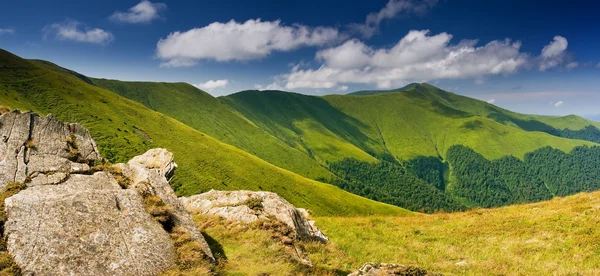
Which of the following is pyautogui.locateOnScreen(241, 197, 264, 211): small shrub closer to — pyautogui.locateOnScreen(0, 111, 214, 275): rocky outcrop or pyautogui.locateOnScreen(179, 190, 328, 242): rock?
pyautogui.locateOnScreen(179, 190, 328, 242): rock

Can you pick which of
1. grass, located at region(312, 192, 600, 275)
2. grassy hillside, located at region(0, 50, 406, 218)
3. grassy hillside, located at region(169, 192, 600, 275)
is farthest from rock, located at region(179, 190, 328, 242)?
grassy hillside, located at region(0, 50, 406, 218)

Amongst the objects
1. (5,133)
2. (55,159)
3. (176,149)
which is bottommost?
(176,149)

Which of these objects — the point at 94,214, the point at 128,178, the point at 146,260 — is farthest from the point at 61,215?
the point at 128,178

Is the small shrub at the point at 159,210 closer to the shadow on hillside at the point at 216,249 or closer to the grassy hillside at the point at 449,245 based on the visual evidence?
the shadow on hillside at the point at 216,249

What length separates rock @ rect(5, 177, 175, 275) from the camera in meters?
10.0

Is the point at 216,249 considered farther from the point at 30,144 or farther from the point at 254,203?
the point at 30,144

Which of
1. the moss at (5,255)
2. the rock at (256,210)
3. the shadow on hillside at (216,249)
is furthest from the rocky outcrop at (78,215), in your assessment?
the rock at (256,210)

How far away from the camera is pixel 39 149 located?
680 inches

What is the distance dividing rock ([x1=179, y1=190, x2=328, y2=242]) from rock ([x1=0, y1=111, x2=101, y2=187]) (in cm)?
778

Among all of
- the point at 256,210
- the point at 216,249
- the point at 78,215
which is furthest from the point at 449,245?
the point at 78,215

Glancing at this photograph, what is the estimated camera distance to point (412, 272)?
11164 mm

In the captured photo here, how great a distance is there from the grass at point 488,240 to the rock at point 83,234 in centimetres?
891

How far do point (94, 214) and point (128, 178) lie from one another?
5103 mm

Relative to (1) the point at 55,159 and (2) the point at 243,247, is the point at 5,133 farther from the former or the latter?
(2) the point at 243,247
